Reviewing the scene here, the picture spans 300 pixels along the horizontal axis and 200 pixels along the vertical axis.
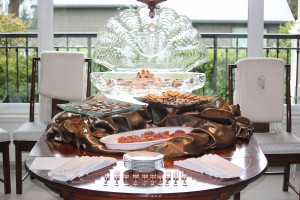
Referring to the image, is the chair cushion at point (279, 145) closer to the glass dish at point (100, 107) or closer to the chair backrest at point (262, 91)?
the chair backrest at point (262, 91)

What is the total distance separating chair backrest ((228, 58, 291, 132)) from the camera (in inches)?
160

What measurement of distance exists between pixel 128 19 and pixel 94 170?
268 centimetres

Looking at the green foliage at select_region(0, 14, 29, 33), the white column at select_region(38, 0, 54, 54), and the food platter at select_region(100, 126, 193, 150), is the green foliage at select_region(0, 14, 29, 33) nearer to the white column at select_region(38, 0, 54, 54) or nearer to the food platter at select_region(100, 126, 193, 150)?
the white column at select_region(38, 0, 54, 54)

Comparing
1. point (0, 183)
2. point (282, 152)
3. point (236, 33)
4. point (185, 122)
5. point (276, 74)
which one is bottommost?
point (0, 183)

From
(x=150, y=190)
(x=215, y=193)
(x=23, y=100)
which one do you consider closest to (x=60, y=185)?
(x=150, y=190)

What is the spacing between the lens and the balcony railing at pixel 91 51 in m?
5.02

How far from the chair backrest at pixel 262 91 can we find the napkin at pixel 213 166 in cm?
186

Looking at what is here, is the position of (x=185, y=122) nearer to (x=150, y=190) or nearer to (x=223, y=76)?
(x=150, y=190)

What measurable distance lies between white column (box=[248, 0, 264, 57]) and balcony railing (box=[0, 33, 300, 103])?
104 mm

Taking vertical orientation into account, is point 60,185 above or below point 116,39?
below

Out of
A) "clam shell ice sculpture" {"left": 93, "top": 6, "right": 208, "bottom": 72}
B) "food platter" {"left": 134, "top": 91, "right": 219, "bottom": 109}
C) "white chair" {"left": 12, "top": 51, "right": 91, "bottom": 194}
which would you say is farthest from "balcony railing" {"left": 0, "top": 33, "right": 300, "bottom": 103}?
"food platter" {"left": 134, "top": 91, "right": 219, "bottom": 109}

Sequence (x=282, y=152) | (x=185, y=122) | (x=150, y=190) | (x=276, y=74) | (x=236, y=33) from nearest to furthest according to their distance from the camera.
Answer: (x=150, y=190) → (x=185, y=122) → (x=282, y=152) → (x=276, y=74) → (x=236, y=33)

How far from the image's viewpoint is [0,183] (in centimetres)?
441

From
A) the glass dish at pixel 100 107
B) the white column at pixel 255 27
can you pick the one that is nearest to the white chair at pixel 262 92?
the white column at pixel 255 27
